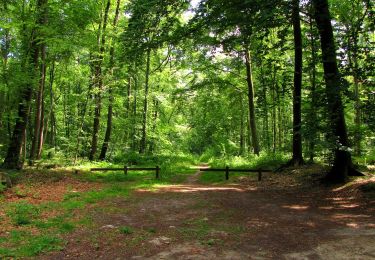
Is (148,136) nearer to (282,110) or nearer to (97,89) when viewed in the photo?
(97,89)

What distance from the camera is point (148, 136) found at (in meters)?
30.2

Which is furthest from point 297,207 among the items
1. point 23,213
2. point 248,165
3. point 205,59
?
point 205,59

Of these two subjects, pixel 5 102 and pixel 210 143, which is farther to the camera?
pixel 210 143

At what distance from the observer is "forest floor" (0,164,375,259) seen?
22.7 ft

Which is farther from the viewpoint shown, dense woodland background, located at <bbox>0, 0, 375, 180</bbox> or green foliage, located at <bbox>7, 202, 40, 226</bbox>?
dense woodland background, located at <bbox>0, 0, 375, 180</bbox>

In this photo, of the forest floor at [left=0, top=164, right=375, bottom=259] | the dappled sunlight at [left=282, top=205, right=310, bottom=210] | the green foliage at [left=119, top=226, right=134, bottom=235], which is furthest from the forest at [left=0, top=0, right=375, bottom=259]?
the dappled sunlight at [left=282, top=205, right=310, bottom=210]

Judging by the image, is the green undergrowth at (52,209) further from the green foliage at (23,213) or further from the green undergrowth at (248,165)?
the green undergrowth at (248,165)

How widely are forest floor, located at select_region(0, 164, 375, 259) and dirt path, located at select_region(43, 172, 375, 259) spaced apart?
2 cm

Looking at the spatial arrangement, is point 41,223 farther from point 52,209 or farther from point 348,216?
point 348,216

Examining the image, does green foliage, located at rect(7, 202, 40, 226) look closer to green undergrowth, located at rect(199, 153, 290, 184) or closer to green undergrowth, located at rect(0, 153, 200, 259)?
green undergrowth, located at rect(0, 153, 200, 259)

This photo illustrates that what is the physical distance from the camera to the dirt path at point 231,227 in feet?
22.5

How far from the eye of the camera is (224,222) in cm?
934

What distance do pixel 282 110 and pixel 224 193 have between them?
66.9 feet

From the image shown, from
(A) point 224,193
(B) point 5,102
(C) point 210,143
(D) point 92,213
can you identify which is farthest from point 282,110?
(D) point 92,213
